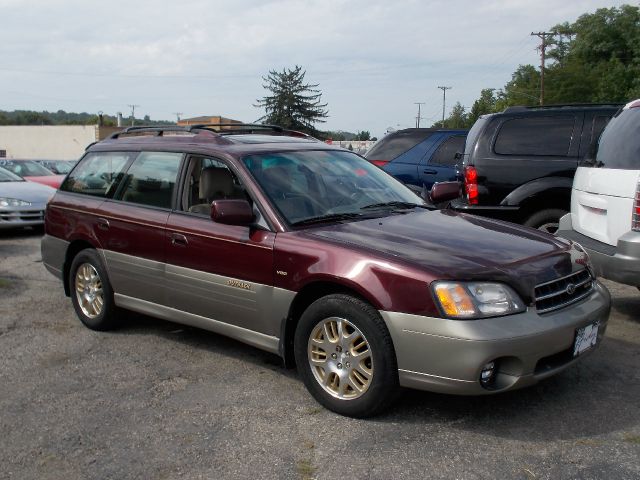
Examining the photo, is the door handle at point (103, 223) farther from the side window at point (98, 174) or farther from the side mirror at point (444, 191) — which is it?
the side mirror at point (444, 191)

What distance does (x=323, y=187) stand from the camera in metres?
4.73

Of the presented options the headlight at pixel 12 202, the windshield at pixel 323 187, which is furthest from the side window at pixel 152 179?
the headlight at pixel 12 202

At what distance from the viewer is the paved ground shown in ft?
10.8

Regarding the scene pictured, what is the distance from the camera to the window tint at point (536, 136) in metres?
7.28

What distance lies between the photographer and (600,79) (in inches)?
2522

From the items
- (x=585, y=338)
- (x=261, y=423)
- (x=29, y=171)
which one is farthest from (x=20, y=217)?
(x=585, y=338)

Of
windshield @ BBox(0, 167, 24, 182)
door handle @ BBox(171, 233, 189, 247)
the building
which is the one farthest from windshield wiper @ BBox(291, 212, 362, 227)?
the building

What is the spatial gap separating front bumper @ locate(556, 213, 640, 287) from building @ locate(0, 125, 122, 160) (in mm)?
60094

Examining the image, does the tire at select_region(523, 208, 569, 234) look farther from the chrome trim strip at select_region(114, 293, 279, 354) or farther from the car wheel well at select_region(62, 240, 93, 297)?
the car wheel well at select_region(62, 240, 93, 297)

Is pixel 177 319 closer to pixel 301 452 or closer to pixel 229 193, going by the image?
pixel 229 193

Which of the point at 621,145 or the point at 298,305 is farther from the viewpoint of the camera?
the point at 621,145

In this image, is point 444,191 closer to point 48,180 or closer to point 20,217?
point 20,217

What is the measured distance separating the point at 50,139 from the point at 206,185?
6493cm

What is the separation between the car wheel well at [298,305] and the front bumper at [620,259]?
6.99 feet
